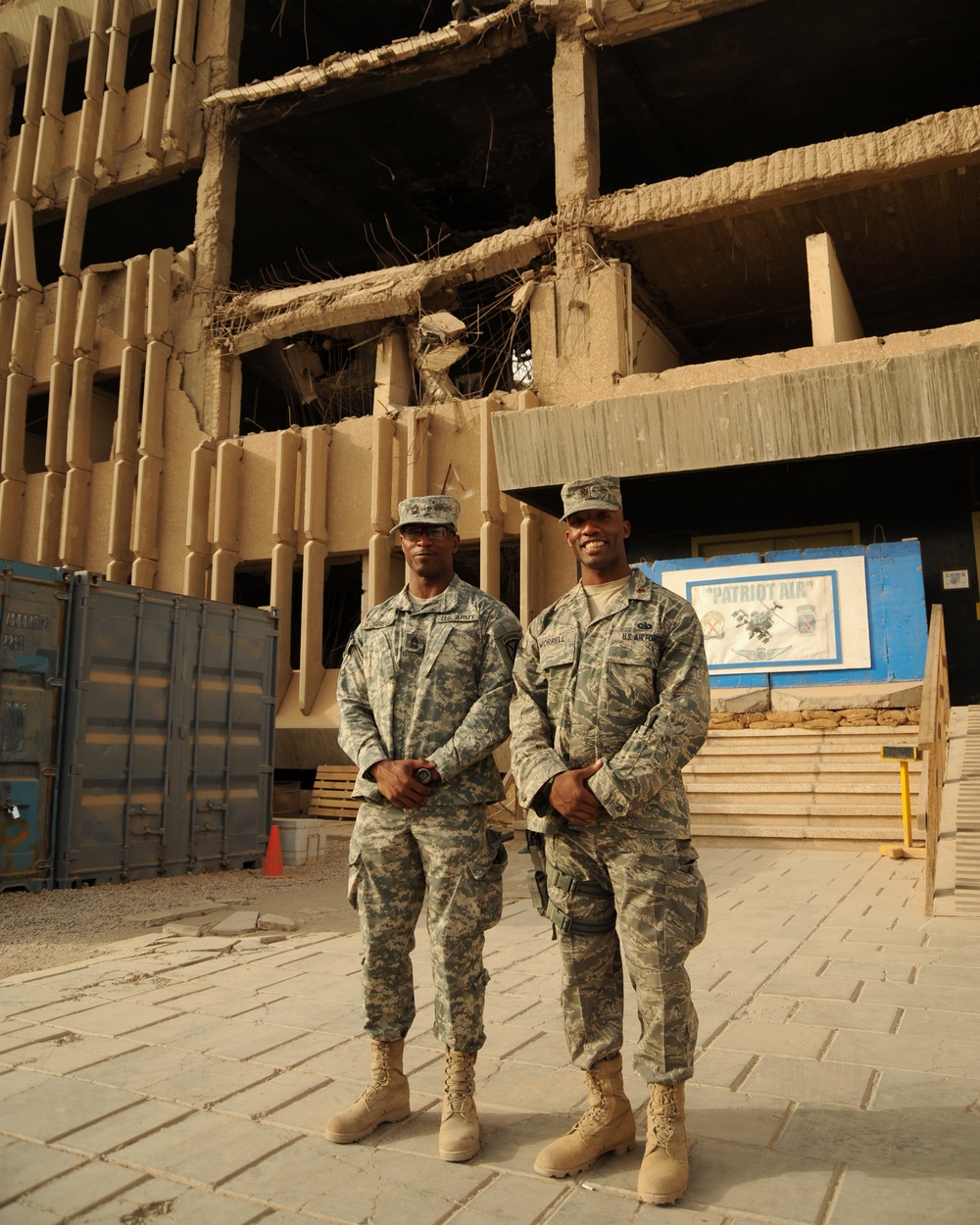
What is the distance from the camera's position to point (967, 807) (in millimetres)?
7738

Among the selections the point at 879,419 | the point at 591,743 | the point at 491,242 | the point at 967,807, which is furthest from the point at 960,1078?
the point at 491,242

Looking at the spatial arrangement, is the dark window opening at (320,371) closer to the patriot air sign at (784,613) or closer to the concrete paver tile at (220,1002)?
the patriot air sign at (784,613)

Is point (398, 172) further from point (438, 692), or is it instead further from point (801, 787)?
point (438, 692)

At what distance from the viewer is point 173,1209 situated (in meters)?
2.55

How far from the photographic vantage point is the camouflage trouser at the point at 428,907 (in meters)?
3.09

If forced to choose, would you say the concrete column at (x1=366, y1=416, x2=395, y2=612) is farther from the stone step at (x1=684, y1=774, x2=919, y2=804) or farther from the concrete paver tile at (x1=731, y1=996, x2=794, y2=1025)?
the concrete paver tile at (x1=731, y1=996, x2=794, y2=1025)

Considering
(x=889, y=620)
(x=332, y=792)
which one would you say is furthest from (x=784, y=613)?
(x=332, y=792)

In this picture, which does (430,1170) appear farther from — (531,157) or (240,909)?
(531,157)

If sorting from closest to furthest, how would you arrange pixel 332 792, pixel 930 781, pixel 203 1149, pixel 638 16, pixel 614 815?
pixel 614 815 < pixel 203 1149 < pixel 930 781 < pixel 332 792 < pixel 638 16

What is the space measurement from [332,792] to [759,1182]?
505 inches

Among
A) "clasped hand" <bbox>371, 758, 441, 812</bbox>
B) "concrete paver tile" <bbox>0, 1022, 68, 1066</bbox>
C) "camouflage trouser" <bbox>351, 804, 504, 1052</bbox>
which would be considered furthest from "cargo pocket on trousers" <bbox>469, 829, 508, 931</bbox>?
"concrete paver tile" <bbox>0, 1022, 68, 1066</bbox>

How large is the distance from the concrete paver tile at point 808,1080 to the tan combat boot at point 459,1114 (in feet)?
3.46

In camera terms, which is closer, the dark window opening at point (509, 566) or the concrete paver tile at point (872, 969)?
the concrete paver tile at point (872, 969)

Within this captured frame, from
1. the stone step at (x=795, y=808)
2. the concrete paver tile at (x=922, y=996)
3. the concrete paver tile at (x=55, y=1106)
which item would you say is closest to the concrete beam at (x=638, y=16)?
the stone step at (x=795, y=808)
